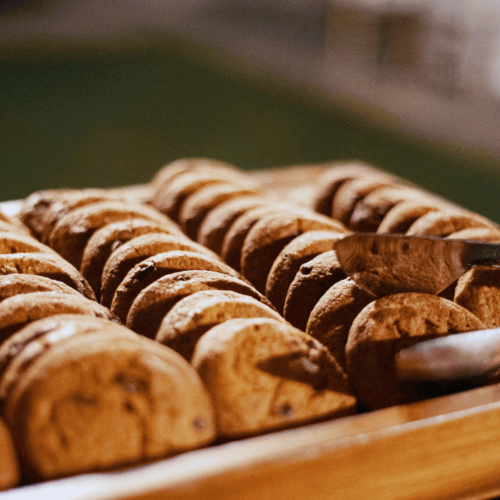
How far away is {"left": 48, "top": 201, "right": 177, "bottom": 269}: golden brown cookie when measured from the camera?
1.49 meters

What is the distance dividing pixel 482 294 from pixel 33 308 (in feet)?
2.75

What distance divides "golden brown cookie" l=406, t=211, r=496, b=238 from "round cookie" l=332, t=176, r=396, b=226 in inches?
11.9

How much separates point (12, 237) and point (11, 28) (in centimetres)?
894

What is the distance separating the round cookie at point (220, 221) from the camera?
1622 mm

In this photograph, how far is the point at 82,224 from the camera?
4.96ft

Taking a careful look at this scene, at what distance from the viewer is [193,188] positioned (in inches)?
75.0

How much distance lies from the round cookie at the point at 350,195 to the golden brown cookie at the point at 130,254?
1.98 feet

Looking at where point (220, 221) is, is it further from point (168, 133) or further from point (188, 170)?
point (168, 133)

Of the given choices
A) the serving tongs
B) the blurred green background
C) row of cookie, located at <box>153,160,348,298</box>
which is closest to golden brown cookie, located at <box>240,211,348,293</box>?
row of cookie, located at <box>153,160,348,298</box>

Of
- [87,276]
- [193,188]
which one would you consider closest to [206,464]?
[87,276]

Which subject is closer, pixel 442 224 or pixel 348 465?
pixel 348 465

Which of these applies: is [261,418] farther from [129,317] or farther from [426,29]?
[426,29]

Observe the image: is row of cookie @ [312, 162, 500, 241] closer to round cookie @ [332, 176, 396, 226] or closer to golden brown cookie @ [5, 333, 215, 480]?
round cookie @ [332, 176, 396, 226]

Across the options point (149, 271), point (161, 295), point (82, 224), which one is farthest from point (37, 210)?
point (161, 295)
